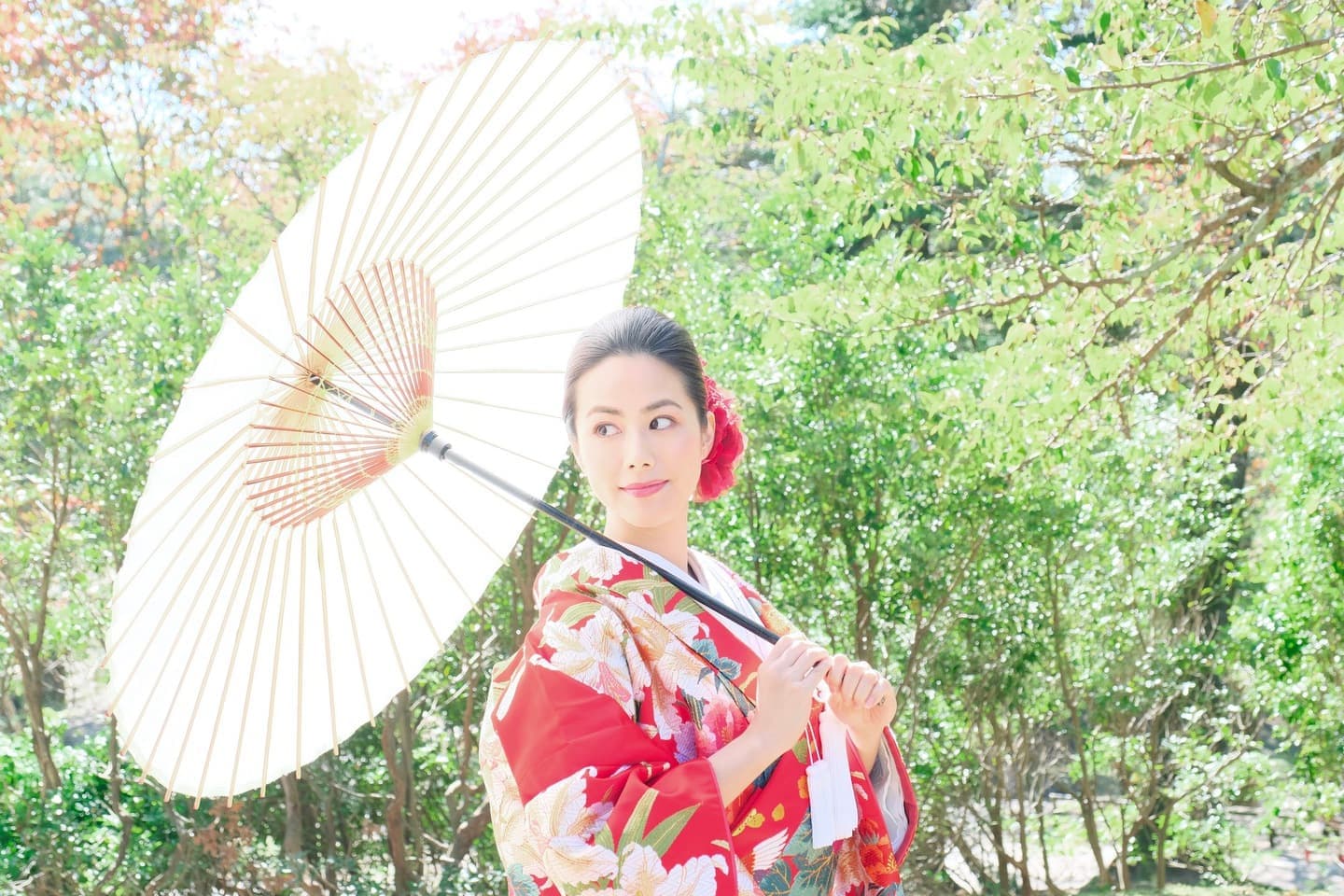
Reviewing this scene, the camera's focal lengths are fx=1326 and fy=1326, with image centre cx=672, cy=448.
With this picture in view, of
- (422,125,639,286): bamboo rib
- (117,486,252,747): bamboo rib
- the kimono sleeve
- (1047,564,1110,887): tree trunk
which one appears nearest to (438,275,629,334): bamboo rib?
(422,125,639,286): bamboo rib

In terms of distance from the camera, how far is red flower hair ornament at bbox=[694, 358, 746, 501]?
1.91 metres

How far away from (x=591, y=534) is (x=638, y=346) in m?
0.26

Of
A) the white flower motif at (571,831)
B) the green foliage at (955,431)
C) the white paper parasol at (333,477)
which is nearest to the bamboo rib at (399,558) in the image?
the white paper parasol at (333,477)

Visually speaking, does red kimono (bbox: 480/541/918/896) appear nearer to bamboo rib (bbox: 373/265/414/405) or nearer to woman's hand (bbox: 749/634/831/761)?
woman's hand (bbox: 749/634/831/761)

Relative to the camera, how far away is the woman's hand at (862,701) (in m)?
1.58

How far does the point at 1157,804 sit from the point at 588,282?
5.83 meters

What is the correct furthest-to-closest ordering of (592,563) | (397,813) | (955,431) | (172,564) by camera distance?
(397,813) → (955,431) → (172,564) → (592,563)

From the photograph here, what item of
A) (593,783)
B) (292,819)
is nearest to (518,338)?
(593,783)

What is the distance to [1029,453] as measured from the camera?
444cm

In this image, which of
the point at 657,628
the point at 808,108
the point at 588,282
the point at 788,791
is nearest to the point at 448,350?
the point at 588,282

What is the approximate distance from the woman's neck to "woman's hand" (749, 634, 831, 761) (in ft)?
1.00

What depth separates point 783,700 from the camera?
61.0 inches

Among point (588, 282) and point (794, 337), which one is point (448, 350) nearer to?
point (588, 282)

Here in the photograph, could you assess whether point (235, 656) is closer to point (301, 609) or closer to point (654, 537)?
point (301, 609)
